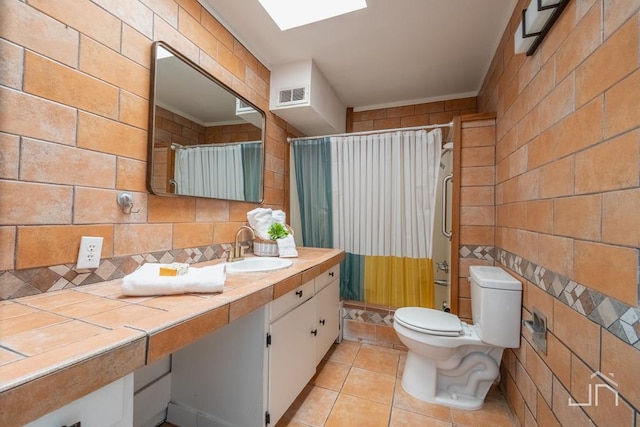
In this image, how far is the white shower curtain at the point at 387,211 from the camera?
2.13m

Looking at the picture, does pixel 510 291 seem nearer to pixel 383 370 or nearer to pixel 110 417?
pixel 383 370

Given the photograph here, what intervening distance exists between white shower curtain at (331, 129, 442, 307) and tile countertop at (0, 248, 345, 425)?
135cm

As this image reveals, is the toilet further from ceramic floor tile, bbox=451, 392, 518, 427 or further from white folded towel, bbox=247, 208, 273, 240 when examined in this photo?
white folded towel, bbox=247, 208, 273, 240

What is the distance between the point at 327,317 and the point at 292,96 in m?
1.77

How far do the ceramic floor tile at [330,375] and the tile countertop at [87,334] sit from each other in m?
1.05

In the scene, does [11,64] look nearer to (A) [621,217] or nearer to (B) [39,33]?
(B) [39,33]

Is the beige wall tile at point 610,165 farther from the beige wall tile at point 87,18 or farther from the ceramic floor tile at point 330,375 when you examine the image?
the beige wall tile at point 87,18

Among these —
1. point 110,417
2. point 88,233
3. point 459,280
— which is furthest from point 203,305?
point 459,280

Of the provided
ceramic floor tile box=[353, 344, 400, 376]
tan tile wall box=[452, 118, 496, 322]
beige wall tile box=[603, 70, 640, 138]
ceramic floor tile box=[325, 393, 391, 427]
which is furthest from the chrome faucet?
beige wall tile box=[603, 70, 640, 138]

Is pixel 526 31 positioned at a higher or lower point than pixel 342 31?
lower

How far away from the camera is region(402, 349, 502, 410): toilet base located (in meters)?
1.57

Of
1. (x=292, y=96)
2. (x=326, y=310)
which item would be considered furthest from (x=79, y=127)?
(x=326, y=310)

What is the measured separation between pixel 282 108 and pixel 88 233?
1.61 m

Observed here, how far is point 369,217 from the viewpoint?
7.51ft
